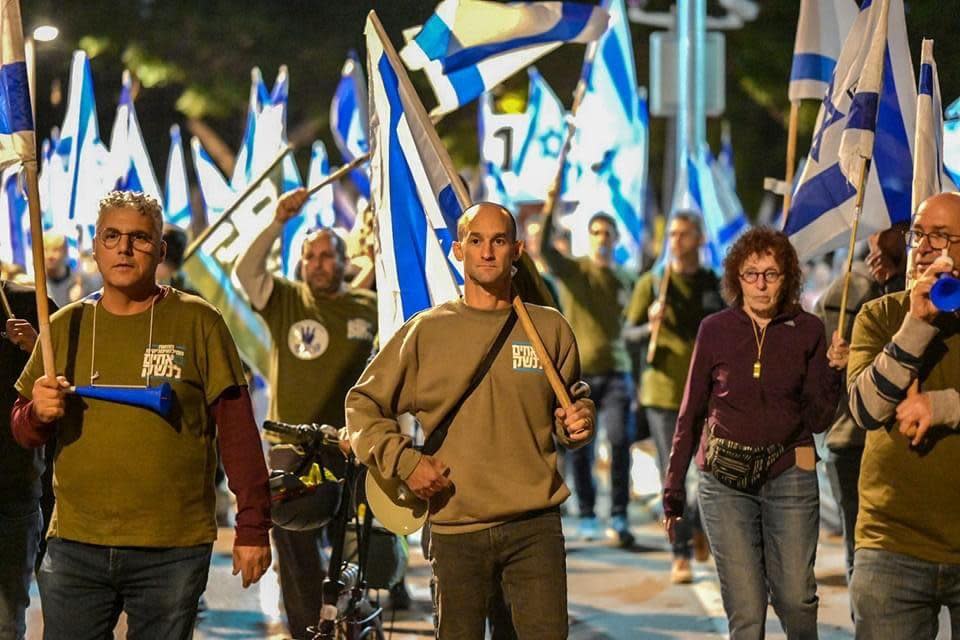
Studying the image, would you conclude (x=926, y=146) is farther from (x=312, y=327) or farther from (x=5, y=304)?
(x=5, y=304)

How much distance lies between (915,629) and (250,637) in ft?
15.1

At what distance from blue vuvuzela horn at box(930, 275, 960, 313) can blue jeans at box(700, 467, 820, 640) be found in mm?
1801

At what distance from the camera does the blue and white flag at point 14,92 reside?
6121 millimetres

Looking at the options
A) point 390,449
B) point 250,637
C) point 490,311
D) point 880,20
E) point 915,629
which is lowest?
point 250,637

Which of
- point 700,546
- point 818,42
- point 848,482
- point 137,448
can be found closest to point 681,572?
point 700,546

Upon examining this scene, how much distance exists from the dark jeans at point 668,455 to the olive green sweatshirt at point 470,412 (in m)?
5.28

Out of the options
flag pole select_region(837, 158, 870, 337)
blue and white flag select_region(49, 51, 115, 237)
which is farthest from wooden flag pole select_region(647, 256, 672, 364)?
blue and white flag select_region(49, 51, 115, 237)

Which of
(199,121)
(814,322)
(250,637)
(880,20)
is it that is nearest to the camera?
(814,322)

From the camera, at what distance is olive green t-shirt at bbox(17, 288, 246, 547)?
5480 millimetres

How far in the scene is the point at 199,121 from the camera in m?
39.5

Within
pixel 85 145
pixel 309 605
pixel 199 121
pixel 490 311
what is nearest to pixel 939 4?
pixel 85 145

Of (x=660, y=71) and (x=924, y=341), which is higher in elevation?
(x=660, y=71)

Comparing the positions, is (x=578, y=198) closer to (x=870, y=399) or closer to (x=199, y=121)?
(x=870, y=399)

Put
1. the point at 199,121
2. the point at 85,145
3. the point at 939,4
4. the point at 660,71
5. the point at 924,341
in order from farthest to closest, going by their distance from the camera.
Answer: the point at 199,121, the point at 660,71, the point at 939,4, the point at 85,145, the point at 924,341
